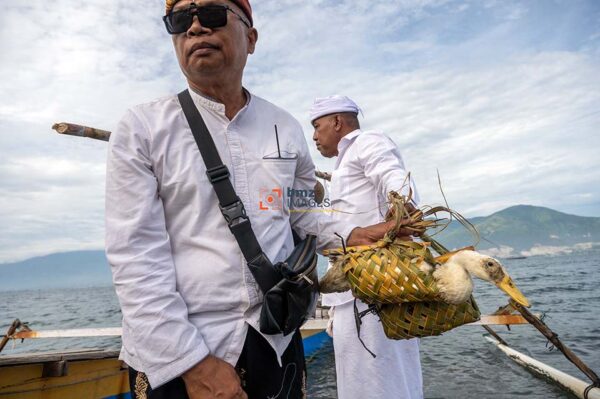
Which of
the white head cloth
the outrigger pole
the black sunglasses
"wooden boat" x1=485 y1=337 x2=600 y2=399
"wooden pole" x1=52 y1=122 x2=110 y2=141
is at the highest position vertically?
the white head cloth

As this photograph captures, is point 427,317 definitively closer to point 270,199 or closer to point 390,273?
point 390,273

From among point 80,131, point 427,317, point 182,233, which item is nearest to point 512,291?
point 427,317

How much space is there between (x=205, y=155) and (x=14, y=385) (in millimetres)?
4705

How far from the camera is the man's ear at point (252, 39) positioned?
229 cm

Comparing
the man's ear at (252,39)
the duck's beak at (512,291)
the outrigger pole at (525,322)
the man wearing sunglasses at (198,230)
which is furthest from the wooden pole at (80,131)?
the duck's beak at (512,291)

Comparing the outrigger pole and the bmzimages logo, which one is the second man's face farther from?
the bmzimages logo

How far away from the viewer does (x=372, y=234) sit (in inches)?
87.0

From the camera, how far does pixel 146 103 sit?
1.91 meters

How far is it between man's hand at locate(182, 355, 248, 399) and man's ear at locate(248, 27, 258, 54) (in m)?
1.71

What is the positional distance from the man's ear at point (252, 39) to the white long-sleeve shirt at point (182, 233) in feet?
1.41

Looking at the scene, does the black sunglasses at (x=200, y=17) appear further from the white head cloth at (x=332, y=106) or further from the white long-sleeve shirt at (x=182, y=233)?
the white head cloth at (x=332, y=106)

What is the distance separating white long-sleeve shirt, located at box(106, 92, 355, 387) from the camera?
1537mm

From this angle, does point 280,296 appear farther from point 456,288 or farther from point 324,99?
point 324,99

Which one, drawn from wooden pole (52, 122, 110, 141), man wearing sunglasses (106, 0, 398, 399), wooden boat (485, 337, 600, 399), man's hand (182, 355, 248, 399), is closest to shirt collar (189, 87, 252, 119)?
man wearing sunglasses (106, 0, 398, 399)
